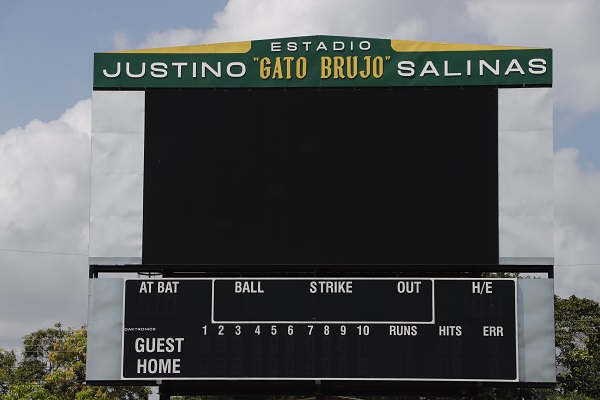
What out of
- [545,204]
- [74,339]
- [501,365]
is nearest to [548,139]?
[545,204]

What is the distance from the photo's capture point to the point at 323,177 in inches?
976

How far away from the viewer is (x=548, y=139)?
81.7 feet

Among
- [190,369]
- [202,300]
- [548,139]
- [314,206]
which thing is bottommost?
[190,369]

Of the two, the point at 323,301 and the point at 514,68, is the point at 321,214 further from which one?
the point at 514,68

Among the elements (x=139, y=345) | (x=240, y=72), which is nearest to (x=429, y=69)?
(x=240, y=72)

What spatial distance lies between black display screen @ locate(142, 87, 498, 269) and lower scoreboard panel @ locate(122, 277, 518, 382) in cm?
76

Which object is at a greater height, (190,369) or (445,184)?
(445,184)

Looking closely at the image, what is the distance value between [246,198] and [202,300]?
2.50m

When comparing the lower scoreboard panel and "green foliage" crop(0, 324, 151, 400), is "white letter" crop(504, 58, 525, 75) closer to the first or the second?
the lower scoreboard panel

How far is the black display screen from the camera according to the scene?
24516 mm

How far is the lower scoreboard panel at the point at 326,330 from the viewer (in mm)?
23594

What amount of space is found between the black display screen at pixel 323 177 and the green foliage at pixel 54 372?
786 inches

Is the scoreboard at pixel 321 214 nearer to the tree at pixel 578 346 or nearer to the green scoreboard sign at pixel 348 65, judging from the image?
the green scoreboard sign at pixel 348 65

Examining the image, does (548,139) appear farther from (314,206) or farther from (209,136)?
(209,136)
